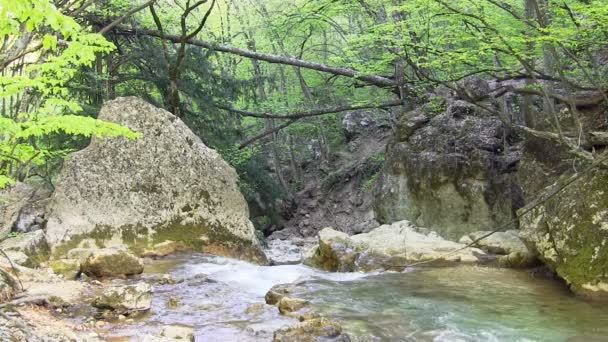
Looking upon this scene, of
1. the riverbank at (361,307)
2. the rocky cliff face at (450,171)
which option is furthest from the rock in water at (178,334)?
the rocky cliff face at (450,171)

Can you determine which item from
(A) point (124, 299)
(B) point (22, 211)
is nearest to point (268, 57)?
(B) point (22, 211)

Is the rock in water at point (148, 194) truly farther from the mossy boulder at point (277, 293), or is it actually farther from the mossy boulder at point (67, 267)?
the mossy boulder at point (277, 293)

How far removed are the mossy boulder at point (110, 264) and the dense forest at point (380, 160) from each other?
3 centimetres

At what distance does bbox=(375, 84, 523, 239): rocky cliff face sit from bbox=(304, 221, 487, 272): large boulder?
1.84 metres

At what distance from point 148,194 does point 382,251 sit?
16.7 feet

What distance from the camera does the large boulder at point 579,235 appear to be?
7355mm

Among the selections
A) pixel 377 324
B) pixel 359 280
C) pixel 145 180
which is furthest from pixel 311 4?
pixel 377 324

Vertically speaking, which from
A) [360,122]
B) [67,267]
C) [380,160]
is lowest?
[67,267]

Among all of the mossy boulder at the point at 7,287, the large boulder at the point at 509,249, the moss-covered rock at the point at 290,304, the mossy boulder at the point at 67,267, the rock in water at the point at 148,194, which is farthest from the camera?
the rock in water at the point at 148,194

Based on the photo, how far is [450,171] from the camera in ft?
42.0

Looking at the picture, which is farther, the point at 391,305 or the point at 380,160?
the point at 380,160

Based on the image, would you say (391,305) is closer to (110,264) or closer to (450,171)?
(110,264)

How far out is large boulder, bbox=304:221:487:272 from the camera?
992 centimetres

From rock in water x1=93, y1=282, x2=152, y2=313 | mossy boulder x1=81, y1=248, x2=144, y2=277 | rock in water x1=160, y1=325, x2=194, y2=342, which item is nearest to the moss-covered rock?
rock in water x1=160, y1=325, x2=194, y2=342
